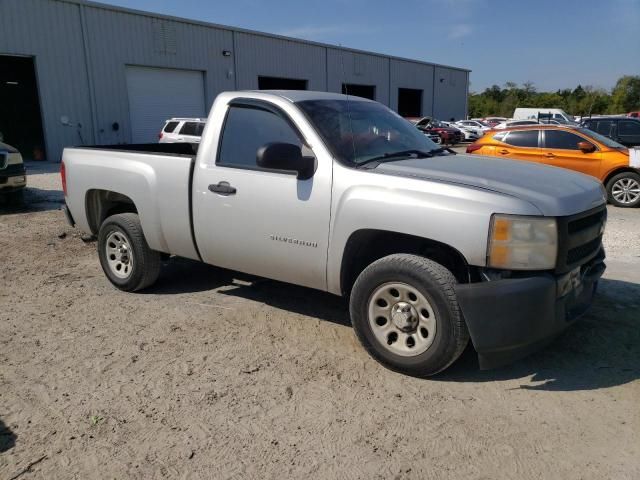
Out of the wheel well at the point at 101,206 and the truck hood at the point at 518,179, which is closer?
the truck hood at the point at 518,179

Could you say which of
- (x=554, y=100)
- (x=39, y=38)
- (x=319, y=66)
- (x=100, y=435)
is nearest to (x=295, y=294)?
(x=100, y=435)

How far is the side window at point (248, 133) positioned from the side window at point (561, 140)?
880cm

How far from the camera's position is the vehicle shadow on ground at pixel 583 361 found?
3628 mm

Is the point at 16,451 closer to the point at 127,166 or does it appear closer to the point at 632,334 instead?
the point at 127,166

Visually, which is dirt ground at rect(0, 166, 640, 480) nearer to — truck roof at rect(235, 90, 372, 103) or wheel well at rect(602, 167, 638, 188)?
truck roof at rect(235, 90, 372, 103)

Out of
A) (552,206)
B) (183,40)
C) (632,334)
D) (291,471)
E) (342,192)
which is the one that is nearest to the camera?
(291,471)

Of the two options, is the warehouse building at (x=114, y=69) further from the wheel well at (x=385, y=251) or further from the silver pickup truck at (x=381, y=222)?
the wheel well at (x=385, y=251)

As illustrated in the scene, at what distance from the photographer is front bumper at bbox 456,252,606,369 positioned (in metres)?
3.22

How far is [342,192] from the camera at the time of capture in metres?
3.80

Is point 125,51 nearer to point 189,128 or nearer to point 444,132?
point 189,128

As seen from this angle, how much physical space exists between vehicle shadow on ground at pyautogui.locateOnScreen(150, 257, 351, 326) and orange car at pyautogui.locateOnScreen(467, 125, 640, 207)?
24.9 ft

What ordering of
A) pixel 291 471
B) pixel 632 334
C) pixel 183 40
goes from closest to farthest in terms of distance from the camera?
pixel 291 471
pixel 632 334
pixel 183 40

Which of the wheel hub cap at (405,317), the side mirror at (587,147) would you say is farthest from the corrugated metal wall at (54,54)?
the wheel hub cap at (405,317)

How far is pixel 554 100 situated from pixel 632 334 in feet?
250
